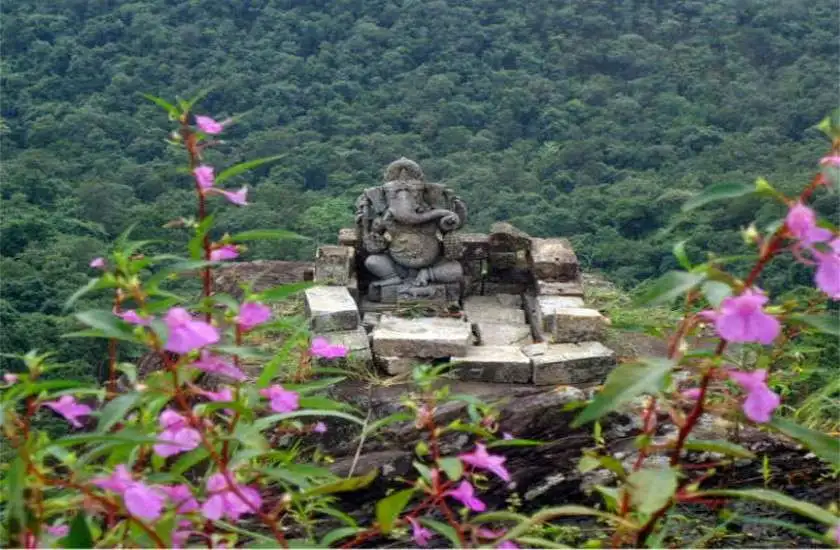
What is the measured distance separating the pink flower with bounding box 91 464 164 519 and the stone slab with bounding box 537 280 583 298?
5.56 meters

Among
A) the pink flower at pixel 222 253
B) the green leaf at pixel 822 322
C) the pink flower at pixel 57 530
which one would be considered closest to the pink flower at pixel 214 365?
the pink flower at pixel 222 253

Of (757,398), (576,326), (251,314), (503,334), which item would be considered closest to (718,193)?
(757,398)

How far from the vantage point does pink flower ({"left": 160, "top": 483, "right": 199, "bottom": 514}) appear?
1.63 m

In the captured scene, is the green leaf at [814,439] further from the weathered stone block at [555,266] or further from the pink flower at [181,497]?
the weathered stone block at [555,266]

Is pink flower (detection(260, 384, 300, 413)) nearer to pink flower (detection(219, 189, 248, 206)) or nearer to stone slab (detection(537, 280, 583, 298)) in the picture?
pink flower (detection(219, 189, 248, 206))

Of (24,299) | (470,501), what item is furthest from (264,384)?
(24,299)

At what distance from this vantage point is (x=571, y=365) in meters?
5.94

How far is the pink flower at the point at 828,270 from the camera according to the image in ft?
4.84

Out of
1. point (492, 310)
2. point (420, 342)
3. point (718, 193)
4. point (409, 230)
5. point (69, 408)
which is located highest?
point (718, 193)

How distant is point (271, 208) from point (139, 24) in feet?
31.1

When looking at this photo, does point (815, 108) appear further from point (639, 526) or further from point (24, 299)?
point (639, 526)

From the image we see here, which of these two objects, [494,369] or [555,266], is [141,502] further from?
[555,266]

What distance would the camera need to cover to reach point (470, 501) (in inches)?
71.8

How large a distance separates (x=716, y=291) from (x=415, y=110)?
1995 cm
